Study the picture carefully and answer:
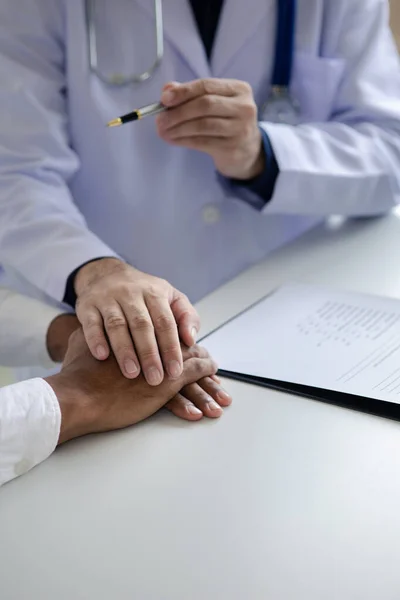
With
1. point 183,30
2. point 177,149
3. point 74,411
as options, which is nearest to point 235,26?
point 183,30

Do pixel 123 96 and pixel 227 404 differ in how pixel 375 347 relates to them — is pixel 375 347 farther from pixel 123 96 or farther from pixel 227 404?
pixel 123 96

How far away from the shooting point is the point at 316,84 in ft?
4.13

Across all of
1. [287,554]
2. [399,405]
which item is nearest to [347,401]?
[399,405]

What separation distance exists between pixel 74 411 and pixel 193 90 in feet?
1.66

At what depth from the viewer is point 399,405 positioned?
74 centimetres

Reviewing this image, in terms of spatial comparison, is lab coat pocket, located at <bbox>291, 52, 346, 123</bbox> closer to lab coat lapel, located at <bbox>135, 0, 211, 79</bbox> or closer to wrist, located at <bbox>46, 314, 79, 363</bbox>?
lab coat lapel, located at <bbox>135, 0, 211, 79</bbox>

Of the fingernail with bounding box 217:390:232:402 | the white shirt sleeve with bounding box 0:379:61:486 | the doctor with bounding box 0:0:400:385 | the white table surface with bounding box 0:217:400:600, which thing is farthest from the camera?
the doctor with bounding box 0:0:400:385

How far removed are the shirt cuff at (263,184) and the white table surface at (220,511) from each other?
0.46 metres

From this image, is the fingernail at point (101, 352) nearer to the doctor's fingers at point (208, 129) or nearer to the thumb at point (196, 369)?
the thumb at point (196, 369)

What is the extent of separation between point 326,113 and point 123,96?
0.36 metres

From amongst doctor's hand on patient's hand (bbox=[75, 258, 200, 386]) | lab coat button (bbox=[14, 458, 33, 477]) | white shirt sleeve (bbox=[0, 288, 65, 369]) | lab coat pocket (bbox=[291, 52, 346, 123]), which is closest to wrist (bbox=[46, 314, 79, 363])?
white shirt sleeve (bbox=[0, 288, 65, 369])

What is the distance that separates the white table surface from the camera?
545 mm

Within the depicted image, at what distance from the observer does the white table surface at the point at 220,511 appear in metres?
0.55

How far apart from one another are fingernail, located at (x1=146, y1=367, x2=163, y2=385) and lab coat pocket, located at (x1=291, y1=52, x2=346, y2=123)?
68cm
